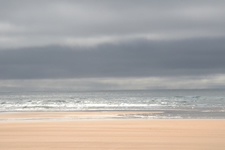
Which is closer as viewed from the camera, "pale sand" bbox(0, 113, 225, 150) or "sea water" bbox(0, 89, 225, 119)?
"pale sand" bbox(0, 113, 225, 150)

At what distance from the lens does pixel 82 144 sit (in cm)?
1019

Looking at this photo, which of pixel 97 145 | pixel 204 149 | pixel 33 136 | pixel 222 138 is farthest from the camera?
pixel 33 136

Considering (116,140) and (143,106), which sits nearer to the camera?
(116,140)

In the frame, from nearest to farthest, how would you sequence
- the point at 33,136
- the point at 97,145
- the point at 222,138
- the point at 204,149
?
the point at 204,149 → the point at 97,145 → the point at 222,138 → the point at 33,136

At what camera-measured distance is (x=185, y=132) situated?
12.7 metres

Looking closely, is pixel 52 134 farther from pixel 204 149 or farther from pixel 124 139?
pixel 204 149

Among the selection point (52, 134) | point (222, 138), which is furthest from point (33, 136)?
point (222, 138)

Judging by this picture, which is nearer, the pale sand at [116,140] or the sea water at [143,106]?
the pale sand at [116,140]

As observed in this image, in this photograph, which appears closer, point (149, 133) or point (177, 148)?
point (177, 148)

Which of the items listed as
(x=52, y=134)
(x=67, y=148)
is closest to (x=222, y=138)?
(x=67, y=148)

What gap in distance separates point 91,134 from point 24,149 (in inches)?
139

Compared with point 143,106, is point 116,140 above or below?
Result: above

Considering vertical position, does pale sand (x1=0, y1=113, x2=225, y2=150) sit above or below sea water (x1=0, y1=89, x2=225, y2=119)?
above

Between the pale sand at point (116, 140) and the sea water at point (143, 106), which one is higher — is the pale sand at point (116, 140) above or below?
above
